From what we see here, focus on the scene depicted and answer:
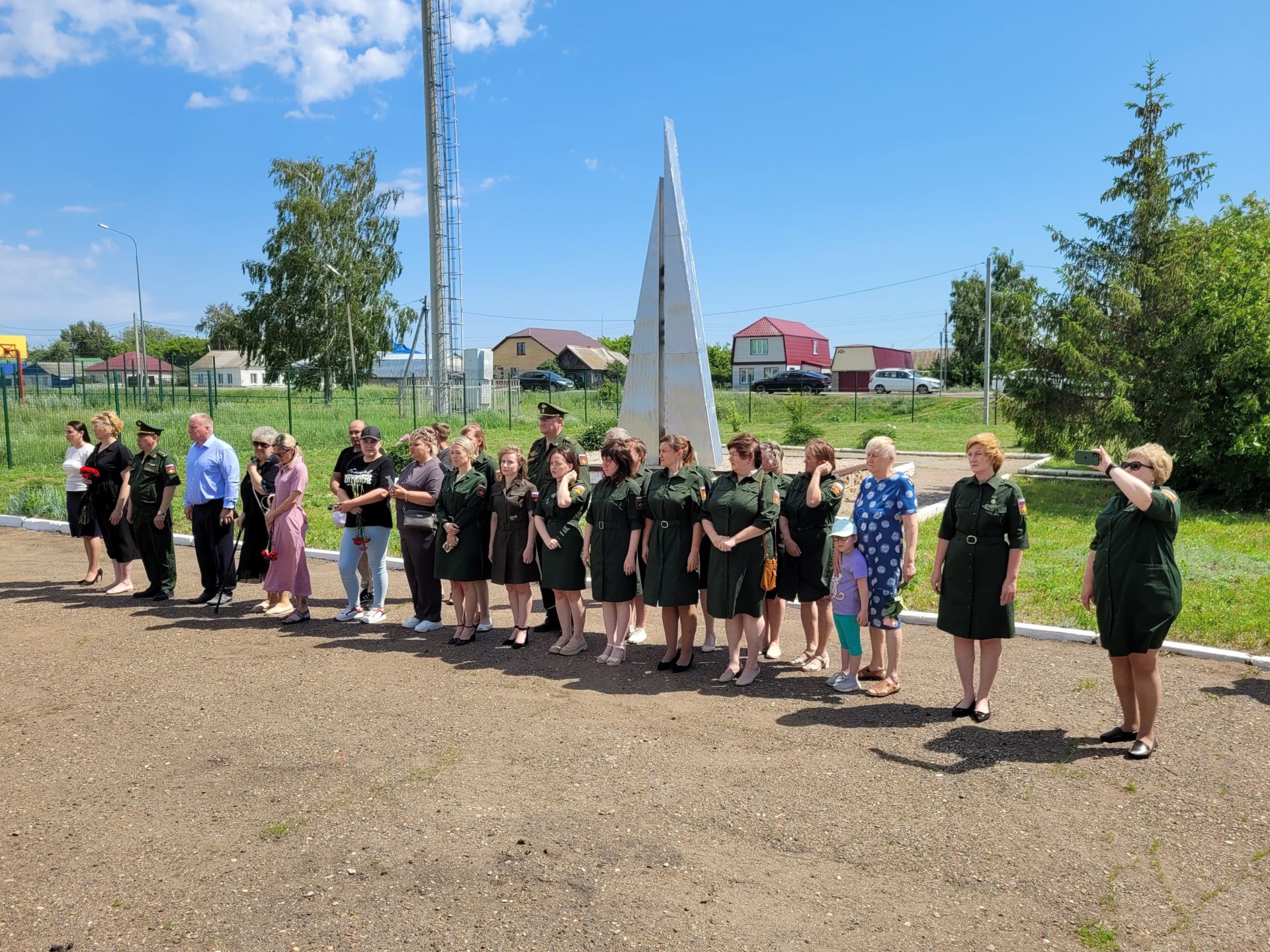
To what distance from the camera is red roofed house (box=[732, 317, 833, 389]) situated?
69625 mm

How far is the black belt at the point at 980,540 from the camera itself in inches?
197

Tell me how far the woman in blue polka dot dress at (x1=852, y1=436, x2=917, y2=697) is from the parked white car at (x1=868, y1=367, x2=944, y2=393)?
136 feet

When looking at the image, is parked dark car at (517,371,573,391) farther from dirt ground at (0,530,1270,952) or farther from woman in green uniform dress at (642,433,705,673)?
dirt ground at (0,530,1270,952)

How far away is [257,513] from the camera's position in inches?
325

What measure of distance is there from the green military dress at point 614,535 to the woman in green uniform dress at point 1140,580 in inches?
112

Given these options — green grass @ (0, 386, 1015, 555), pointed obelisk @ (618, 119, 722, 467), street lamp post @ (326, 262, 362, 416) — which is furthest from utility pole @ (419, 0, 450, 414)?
pointed obelisk @ (618, 119, 722, 467)

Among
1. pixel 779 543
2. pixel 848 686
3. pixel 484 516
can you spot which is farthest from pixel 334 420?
pixel 848 686

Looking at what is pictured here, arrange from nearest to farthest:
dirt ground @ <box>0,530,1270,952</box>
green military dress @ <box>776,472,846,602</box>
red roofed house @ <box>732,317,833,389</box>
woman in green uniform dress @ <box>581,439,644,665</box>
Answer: dirt ground @ <box>0,530,1270,952</box> < green military dress @ <box>776,472,846,602</box> < woman in green uniform dress @ <box>581,439,644,665</box> < red roofed house @ <box>732,317,833,389</box>

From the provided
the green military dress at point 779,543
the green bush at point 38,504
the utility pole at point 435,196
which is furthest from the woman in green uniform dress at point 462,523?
the utility pole at point 435,196

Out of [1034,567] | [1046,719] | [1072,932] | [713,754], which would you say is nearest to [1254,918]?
[1072,932]

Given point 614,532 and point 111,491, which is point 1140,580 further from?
point 111,491

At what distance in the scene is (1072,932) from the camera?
10.5 ft

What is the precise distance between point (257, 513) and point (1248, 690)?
25.2 ft

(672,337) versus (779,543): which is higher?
(672,337)
